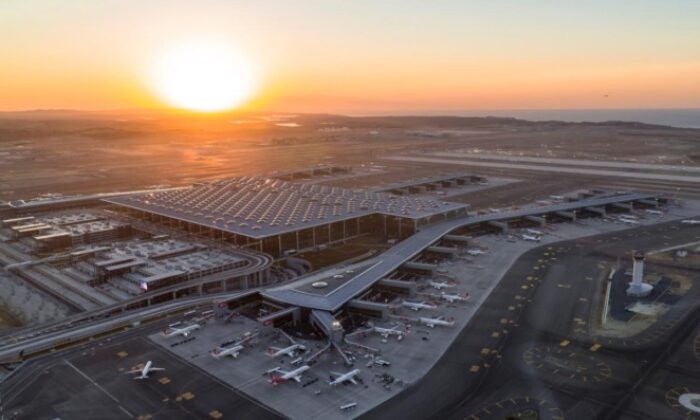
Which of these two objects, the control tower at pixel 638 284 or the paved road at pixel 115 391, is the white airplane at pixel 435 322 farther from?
the control tower at pixel 638 284

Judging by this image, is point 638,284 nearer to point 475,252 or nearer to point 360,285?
point 475,252

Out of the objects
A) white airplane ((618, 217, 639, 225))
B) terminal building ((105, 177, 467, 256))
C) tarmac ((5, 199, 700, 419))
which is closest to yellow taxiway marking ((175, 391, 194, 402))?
tarmac ((5, 199, 700, 419))

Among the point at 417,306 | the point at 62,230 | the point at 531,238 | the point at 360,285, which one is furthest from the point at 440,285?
the point at 62,230

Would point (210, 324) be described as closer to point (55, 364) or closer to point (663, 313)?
point (55, 364)

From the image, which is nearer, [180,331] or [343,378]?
[343,378]

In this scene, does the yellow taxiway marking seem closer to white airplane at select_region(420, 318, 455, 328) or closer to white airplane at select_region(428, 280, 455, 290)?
white airplane at select_region(420, 318, 455, 328)

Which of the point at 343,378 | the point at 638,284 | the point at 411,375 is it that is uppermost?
the point at 638,284

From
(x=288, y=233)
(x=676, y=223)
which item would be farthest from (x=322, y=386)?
(x=676, y=223)
